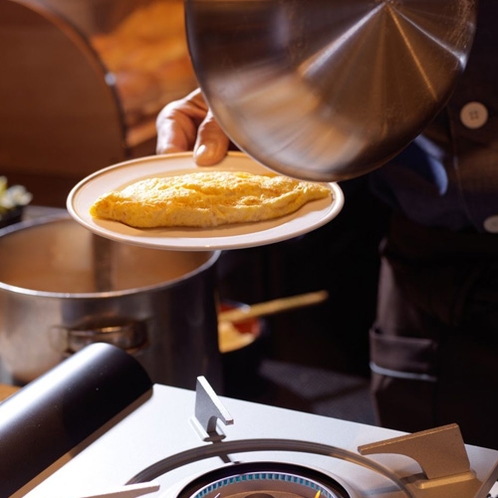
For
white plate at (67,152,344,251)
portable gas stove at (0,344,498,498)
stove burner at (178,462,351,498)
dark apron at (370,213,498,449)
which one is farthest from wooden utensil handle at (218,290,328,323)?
stove burner at (178,462,351,498)

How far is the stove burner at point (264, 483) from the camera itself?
2.73ft

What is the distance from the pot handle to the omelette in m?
0.26

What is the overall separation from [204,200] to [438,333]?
76cm

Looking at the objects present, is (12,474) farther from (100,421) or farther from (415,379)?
(415,379)

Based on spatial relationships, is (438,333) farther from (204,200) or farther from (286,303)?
(286,303)

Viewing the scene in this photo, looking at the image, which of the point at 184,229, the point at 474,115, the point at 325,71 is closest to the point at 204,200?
the point at 184,229

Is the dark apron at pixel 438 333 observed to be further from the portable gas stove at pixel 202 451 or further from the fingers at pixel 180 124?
the portable gas stove at pixel 202 451

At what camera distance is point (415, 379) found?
65.2 inches

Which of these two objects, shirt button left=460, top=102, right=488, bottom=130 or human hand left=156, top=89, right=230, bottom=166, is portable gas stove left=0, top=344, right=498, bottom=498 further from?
shirt button left=460, top=102, right=488, bottom=130

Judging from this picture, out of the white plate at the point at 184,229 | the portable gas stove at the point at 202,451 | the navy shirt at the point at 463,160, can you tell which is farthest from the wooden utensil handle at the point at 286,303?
the portable gas stove at the point at 202,451

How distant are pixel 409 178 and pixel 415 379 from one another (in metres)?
0.41

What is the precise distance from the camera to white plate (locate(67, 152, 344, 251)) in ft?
3.10

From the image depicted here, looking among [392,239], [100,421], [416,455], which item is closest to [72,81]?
[392,239]

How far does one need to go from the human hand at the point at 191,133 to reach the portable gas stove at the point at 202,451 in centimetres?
33
